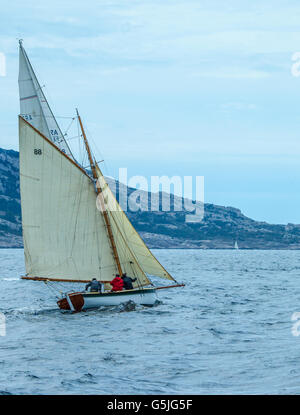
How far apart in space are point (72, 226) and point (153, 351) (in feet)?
58.0

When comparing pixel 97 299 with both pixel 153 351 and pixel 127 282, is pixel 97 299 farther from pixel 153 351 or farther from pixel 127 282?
pixel 153 351

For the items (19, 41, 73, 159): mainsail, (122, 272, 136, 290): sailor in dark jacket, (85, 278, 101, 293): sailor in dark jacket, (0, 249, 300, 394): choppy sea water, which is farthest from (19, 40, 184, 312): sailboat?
(19, 41, 73, 159): mainsail

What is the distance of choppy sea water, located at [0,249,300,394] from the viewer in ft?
72.2

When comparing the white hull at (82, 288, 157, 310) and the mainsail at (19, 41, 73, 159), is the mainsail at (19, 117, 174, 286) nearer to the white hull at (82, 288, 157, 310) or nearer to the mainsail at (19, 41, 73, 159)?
the white hull at (82, 288, 157, 310)

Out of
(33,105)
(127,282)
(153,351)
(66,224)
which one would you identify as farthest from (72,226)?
(153,351)

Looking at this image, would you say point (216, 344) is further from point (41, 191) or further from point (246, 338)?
point (41, 191)

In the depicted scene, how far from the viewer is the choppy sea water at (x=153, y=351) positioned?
22.0m

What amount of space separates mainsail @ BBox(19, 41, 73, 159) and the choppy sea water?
15.8 m

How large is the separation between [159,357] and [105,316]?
529 inches

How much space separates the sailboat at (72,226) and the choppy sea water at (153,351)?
3094mm

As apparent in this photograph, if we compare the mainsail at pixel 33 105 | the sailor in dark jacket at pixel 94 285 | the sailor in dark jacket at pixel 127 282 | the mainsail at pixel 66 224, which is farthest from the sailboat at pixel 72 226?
the mainsail at pixel 33 105

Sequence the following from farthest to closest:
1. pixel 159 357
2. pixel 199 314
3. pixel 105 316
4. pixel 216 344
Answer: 1. pixel 199 314
2. pixel 105 316
3. pixel 216 344
4. pixel 159 357

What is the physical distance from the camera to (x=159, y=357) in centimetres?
2684
